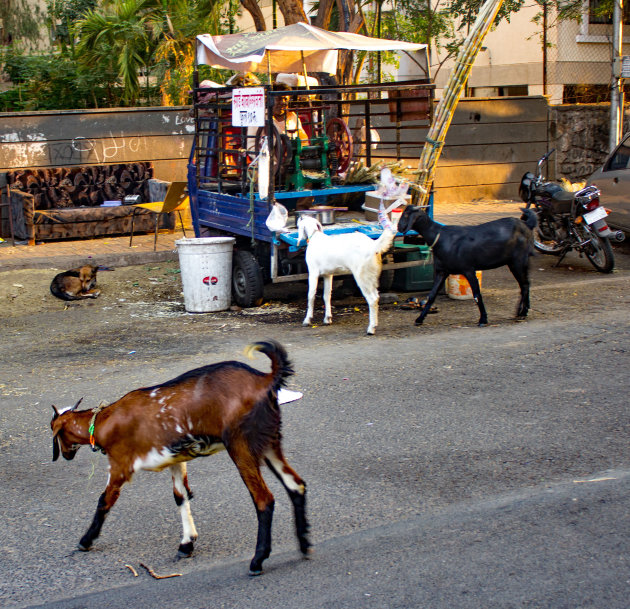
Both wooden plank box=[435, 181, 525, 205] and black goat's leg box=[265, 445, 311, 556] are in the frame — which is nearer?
black goat's leg box=[265, 445, 311, 556]

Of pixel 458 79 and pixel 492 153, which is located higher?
pixel 458 79

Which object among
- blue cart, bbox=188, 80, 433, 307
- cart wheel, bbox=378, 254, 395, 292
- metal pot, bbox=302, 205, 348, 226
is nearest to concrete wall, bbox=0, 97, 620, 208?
blue cart, bbox=188, 80, 433, 307

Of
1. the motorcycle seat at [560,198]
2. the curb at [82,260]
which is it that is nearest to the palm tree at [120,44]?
the curb at [82,260]

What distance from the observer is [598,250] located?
419 inches

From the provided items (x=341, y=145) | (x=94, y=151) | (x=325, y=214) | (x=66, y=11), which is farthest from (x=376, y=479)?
(x=66, y=11)

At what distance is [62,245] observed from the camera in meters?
13.4

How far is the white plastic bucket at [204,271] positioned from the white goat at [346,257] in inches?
47.2

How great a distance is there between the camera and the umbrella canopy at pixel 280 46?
936 centimetres

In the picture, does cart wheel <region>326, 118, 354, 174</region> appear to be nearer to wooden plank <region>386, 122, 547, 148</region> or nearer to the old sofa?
the old sofa

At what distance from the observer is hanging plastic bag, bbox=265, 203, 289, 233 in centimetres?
873

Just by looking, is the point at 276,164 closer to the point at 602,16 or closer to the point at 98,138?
the point at 98,138

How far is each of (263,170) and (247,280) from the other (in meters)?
1.30

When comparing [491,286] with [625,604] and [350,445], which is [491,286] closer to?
[350,445]

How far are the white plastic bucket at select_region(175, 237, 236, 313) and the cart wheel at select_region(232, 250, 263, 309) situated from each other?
19 cm
